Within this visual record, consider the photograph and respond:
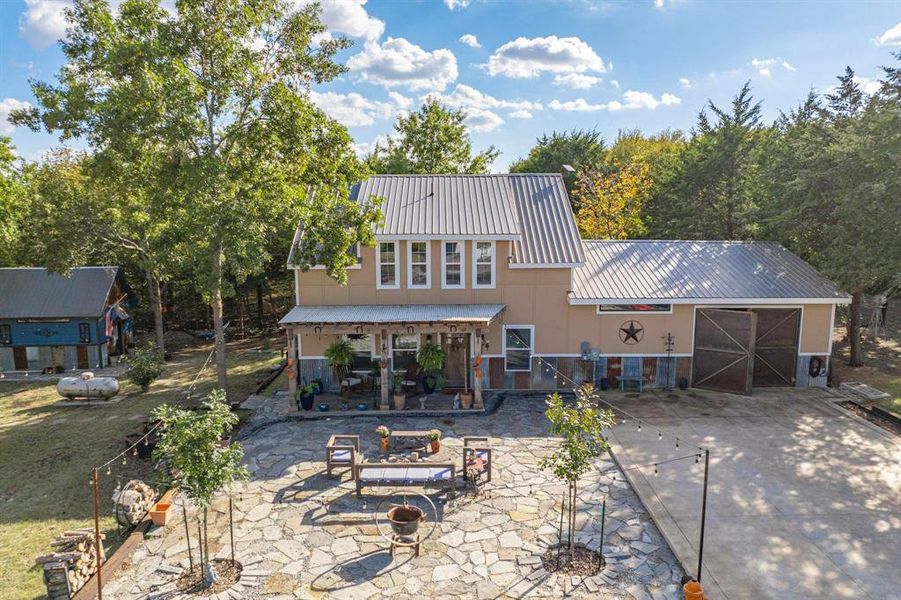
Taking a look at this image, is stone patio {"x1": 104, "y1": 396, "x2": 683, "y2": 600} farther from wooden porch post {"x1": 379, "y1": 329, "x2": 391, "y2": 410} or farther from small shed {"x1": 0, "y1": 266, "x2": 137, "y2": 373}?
small shed {"x1": 0, "y1": 266, "x2": 137, "y2": 373}

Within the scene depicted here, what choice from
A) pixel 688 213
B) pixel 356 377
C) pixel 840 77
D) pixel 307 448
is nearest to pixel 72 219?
pixel 356 377

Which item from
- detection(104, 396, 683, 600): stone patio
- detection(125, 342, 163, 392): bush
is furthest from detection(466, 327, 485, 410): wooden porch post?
detection(125, 342, 163, 392): bush

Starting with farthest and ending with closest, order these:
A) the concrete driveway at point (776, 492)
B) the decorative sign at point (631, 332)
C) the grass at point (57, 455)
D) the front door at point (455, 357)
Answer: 1. the front door at point (455, 357)
2. the decorative sign at point (631, 332)
3. the grass at point (57, 455)
4. the concrete driveway at point (776, 492)

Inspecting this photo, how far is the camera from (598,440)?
30.5 ft

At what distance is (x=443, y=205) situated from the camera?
63.1 ft

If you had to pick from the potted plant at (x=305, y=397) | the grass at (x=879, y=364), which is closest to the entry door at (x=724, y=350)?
the grass at (x=879, y=364)

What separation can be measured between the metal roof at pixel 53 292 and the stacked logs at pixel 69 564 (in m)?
17.2

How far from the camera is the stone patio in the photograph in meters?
8.70

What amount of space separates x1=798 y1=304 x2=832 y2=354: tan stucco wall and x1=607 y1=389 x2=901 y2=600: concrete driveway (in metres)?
1.97

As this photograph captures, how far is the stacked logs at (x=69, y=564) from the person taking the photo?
8.30 m

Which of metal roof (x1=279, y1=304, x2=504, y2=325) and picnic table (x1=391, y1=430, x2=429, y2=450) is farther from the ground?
metal roof (x1=279, y1=304, x2=504, y2=325)

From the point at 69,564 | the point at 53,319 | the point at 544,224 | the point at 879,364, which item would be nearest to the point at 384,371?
the point at 544,224

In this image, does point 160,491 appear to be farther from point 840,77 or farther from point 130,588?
point 840,77

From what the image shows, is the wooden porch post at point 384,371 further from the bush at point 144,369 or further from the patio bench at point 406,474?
the bush at point 144,369
